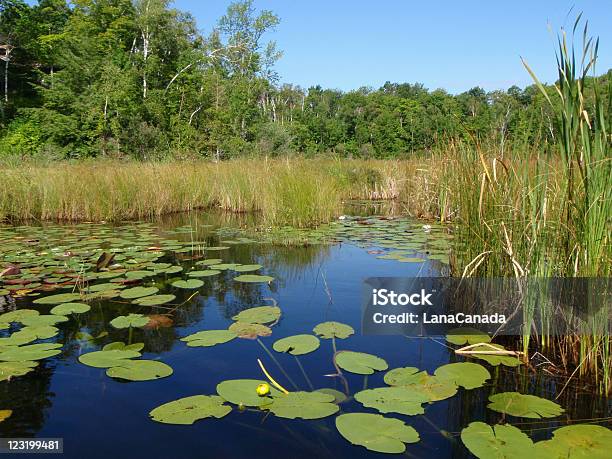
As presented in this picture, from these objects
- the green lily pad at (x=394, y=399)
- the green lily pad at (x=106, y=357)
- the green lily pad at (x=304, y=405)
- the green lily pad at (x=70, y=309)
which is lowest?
the green lily pad at (x=304, y=405)

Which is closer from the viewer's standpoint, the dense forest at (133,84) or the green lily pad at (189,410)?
the green lily pad at (189,410)

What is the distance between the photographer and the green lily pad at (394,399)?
1.69 meters

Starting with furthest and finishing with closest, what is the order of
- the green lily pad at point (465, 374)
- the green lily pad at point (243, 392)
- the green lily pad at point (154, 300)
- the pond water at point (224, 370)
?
the green lily pad at point (154, 300) → the green lily pad at point (465, 374) → the green lily pad at point (243, 392) → the pond water at point (224, 370)

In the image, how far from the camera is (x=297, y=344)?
2.35 meters

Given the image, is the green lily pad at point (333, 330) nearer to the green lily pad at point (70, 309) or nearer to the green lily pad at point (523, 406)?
the green lily pad at point (523, 406)

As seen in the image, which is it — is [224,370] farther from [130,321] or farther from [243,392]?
[130,321]

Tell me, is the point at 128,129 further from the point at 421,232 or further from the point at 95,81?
the point at 421,232

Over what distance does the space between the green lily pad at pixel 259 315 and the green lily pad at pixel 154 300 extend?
1.81 feet

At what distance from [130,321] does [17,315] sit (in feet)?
2.44

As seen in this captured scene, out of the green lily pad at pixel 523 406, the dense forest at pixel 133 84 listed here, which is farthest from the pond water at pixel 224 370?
the dense forest at pixel 133 84

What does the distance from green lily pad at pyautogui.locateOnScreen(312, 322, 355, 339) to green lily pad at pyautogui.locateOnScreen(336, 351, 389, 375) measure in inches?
10.3

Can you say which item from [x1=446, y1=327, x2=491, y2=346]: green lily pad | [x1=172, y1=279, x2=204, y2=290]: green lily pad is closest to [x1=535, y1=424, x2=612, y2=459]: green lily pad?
[x1=446, y1=327, x2=491, y2=346]: green lily pad

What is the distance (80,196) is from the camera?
7.43 meters

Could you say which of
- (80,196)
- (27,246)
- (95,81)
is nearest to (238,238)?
(27,246)
